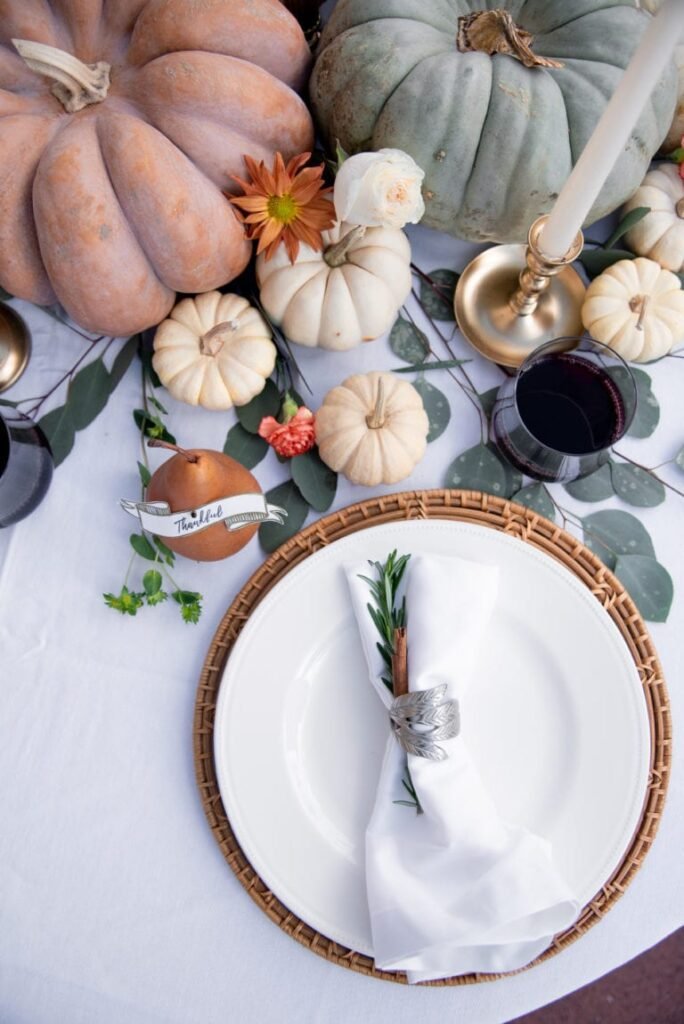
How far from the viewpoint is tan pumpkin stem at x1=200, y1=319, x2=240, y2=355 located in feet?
2.40

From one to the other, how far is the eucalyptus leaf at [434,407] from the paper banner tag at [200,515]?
0.23 m

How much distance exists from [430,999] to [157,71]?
0.91 meters

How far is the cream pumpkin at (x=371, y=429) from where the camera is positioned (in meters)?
0.77

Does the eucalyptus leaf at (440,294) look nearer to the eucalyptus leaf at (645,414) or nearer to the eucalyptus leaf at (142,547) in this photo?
the eucalyptus leaf at (645,414)

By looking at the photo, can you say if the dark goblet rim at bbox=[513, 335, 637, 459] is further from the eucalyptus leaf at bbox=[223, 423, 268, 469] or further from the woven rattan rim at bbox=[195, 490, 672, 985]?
the eucalyptus leaf at bbox=[223, 423, 268, 469]

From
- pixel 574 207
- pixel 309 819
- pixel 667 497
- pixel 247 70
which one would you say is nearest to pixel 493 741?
pixel 309 819

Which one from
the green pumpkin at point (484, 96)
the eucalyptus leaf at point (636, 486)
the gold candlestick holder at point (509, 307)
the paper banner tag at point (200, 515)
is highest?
the green pumpkin at point (484, 96)

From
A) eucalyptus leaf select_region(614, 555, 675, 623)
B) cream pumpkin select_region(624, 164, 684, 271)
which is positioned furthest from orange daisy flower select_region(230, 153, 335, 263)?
eucalyptus leaf select_region(614, 555, 675, 623)

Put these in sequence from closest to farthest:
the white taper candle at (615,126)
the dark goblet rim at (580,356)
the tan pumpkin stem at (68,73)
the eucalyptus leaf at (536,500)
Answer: the white taper candle at (615,126) → the tan pumpkin stem at (68,73) → the dark goblet rim at (580,356) → the eucalyptus leaf at (536,500)

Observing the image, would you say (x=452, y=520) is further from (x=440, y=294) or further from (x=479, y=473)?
(x=440, y=294)

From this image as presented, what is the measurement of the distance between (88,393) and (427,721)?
0.51 m

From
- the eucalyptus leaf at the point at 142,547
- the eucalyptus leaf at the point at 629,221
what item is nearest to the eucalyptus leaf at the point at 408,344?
the eucalyptus leaf at the point at 629,221

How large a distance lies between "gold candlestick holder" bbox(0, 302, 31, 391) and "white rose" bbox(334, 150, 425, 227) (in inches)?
16.0

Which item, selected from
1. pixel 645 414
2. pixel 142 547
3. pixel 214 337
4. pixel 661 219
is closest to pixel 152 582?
pixel 142 547
